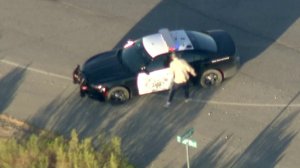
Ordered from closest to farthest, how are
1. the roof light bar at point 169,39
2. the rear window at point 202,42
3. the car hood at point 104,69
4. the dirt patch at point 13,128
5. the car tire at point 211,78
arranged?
the dirt patch at point 13,128
the roof light bar at point 169,39
the car hood at point 104,69
the rear window at point 202,42
the car tire at point 211,78

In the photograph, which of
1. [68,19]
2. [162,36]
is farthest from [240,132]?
[68,19]

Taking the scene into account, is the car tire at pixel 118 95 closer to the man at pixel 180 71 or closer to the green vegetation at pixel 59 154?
the man at pixel 180 71

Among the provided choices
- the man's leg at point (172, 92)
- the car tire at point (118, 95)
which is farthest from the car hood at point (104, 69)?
the man's leg at point (172, 92)

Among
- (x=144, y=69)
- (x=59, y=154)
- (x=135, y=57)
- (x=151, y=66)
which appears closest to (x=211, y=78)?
(x=151, y=66)

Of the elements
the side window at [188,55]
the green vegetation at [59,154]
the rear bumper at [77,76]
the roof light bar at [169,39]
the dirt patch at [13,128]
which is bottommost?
the dirt patch at [13,128]

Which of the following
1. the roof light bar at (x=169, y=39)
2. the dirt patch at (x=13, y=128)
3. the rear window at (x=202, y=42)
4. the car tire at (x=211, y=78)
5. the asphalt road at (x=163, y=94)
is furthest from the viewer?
the car tire at (x=211, y=78)

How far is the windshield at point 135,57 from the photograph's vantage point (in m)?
22.2

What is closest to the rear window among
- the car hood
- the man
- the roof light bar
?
the roof light bar

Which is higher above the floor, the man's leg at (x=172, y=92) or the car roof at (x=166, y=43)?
the car roof at (x=166, y=43)

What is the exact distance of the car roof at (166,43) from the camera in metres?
22.1

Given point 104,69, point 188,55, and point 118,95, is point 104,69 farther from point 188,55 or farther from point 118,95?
point 188,55

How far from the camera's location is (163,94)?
74.9 ft

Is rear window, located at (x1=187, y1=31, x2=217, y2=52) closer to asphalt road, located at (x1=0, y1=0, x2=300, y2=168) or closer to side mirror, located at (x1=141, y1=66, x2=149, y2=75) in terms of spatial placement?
asphalt road, located at (x1=0, y1=0, x2=300, y2=168)

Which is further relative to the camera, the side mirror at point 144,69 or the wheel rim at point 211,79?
the wheel rim at point 211,79
